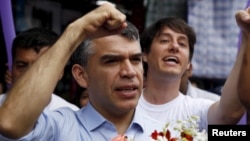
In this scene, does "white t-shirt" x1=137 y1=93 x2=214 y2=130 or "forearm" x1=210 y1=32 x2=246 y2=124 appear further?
"white t-shirt" x1=137 y1=93 x2=214 y2=130

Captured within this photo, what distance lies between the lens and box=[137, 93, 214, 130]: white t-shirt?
9.59 ft

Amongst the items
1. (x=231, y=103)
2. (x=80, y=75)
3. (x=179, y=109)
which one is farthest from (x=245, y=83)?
(x=179, y=109)

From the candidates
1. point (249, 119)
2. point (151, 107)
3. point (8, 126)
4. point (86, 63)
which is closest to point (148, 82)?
point (151, 107)

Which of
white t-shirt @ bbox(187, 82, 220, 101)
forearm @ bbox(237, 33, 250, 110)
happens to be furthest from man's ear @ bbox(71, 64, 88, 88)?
white t-shirt @ bbox(187, 82, 220, 101)

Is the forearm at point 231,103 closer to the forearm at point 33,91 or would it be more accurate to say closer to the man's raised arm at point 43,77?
the man's raised arm at point 43,77

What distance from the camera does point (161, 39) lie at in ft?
11.2

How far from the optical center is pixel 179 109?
3123 millimetres

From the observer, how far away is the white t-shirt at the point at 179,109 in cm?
292

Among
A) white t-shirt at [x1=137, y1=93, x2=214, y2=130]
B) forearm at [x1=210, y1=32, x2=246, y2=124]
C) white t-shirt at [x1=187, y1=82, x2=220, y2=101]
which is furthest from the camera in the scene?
white t-shirt at [x1=187, y1=82, x2=220, y2=101]

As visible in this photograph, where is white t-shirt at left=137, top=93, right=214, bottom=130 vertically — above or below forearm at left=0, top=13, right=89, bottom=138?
below

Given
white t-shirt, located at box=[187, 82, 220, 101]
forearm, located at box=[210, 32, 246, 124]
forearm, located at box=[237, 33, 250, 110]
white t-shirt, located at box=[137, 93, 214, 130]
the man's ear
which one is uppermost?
forearm, located at box=[237, 33, 250, 110]

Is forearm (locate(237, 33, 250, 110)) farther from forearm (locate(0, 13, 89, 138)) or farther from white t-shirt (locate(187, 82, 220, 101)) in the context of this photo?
white t-shirt (locate(187, 82, 220, 101))

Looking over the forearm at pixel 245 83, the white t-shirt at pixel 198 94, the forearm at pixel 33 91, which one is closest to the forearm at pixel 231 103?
the forearm at pixel 245 83

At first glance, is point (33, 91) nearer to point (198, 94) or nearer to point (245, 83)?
point (245, 83)
